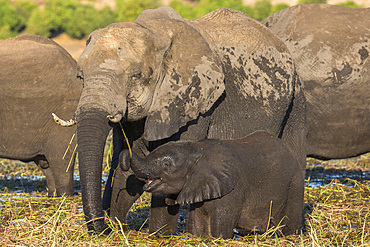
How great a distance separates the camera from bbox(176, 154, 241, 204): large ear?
3.92 m

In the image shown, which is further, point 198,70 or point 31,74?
point 31,74

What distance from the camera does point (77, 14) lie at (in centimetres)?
3666

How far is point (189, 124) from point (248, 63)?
70 centimetres

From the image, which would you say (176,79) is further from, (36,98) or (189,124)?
(36,98)

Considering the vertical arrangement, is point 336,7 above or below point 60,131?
above

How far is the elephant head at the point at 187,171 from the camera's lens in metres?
3.82

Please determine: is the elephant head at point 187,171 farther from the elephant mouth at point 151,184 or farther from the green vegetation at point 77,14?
the green vegetation at point 77,14

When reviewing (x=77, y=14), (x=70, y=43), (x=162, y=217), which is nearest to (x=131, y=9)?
(x=77, y=14)

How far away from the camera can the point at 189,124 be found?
14.4 ft

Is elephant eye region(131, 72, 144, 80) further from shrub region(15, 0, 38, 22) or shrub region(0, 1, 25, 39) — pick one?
shrub region(15, 0, 38, 22)

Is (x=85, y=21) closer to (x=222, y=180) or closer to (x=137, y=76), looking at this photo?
(x=137, y=76)

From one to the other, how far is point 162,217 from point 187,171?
0.52 metres

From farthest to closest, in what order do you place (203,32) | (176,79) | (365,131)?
1. (365,131)
2. (203,32)
3. (176,79)

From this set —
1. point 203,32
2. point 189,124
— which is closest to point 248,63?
point 203,32
